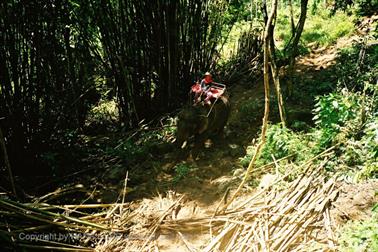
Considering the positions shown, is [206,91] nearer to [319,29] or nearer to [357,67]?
[357,67]

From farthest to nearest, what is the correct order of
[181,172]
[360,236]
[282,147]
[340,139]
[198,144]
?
1. [198,144]
2. [181,172]
3. [282,147]
4. [340,139]
5. [360,236]

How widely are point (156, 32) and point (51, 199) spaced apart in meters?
2.51

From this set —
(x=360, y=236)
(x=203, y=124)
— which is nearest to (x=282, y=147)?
(x=203, y=124)

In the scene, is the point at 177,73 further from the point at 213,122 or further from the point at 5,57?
the point at 5,57

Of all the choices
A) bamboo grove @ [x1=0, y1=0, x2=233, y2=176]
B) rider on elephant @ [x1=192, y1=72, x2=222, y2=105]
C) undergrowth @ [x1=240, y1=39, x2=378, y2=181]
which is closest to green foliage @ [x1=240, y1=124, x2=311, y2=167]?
undergrowth @ [x1=240, y1=39, x2=378, y2=181]

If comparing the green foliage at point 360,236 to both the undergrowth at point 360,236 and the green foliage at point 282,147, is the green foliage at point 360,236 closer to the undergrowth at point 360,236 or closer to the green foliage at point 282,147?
the undergrowth at point 360,236

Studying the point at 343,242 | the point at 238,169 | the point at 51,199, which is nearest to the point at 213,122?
the point at 238,169

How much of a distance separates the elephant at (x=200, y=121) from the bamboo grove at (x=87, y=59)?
1152 millimetres

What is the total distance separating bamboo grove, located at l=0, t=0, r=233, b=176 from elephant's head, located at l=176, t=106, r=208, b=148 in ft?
3.75

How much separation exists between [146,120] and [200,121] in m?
1.42

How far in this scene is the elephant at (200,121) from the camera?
4137 mm

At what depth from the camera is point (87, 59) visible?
4922 mm

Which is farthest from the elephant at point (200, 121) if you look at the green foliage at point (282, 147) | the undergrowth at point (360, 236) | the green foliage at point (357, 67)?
the undergrowth at point (360, 236)

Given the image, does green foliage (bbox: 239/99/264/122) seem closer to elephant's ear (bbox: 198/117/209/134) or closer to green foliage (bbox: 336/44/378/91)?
elephant's ear (bbox: 198/117/209/134)
